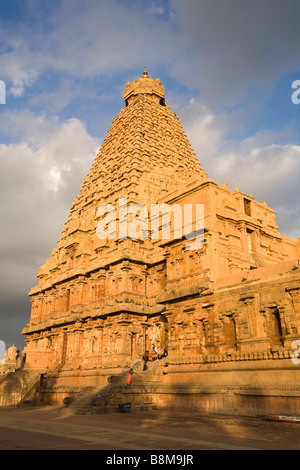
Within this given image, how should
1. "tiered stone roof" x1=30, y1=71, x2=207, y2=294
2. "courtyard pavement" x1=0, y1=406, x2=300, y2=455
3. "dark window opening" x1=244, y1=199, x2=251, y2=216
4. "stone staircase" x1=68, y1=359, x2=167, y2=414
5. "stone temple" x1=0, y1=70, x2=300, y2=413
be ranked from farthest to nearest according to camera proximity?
"tiered stone roof" x1=30, y1=71, x2=207, y2=294 < "dark window opening" x1=244, y1=199, x2=251, y2=216 < "stone staircase" x1=68, y1=359, x2=167, y2=414 < "stone temple" x1=0, y1=70, x2=300, y2=413 < "courtyard pavement" x1=0, y1=406, x2=300, y2=455

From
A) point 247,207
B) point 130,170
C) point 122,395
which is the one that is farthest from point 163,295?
point 130,170

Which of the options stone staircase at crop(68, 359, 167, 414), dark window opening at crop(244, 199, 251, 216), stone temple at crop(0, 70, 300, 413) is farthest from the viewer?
dark window opening at crop(244, 199, 251, 216)

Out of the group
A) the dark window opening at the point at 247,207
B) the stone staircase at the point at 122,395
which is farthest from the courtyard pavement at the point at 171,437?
the dark window opening at the point at 247,207

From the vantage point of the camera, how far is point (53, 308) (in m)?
46.5

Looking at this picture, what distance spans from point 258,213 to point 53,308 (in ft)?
86.3

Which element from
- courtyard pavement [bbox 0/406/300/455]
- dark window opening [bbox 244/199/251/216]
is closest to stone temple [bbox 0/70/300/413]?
dark window opening [bbox 244/199/251/216]

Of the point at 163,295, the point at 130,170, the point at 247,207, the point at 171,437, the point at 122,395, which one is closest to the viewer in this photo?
the point at 171,437

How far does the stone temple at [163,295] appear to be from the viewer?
73.6ft

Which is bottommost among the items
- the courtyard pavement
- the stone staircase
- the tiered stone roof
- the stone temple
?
the courtyard pavement

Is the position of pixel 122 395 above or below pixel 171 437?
above

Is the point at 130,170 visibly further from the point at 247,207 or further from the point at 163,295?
the point at 163,295

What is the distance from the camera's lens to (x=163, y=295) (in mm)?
29406

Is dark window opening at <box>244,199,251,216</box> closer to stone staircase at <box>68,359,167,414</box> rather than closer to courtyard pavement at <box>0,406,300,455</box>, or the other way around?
stone staircase at <box>68,359,167,414</box>

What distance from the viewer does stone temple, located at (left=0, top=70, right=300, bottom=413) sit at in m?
22.4
